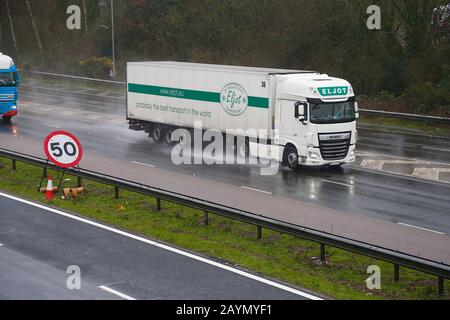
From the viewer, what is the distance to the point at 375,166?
95.9ft

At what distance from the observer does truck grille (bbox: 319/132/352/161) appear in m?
27.9

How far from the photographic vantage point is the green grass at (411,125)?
124 feet

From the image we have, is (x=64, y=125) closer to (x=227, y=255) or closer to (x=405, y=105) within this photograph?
(x=405, y=105)

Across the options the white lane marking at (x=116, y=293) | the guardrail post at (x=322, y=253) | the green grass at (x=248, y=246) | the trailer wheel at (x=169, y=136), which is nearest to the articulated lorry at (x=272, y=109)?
the trailer wheel at (x=169, y=136)

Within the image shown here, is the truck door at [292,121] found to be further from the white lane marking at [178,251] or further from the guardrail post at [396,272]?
the guardrail post at [396,272]

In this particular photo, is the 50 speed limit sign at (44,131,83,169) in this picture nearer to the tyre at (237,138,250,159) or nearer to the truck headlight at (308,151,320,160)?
the truck headlight at (308,151,320,160)

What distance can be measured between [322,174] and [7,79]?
18.8m

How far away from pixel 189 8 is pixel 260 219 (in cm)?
4805

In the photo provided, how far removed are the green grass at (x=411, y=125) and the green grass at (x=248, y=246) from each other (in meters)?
18.9

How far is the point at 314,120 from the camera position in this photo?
2781 centimetres
